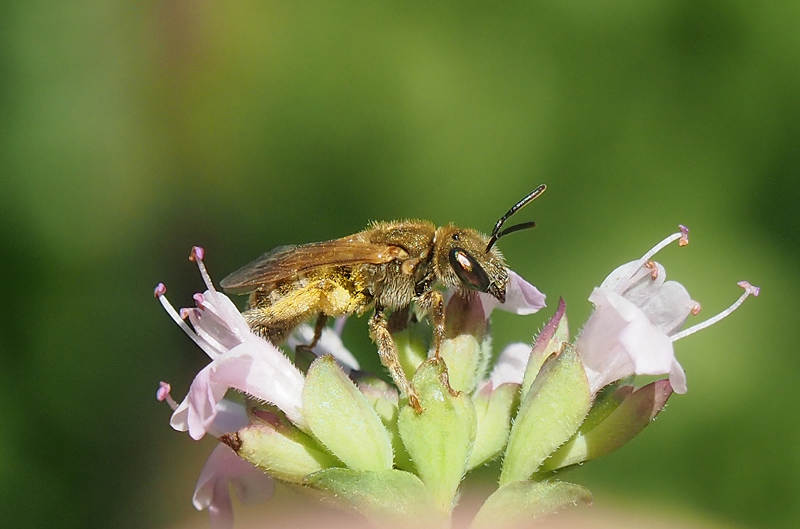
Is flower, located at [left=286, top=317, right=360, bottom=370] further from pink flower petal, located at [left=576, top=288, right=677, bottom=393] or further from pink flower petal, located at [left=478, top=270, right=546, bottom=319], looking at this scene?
pink flower petal, located at [left=576, top=288, right=677, bottom=393]

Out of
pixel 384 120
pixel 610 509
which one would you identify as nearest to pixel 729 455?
pixel 610 509

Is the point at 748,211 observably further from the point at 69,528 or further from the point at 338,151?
the point at 69,528

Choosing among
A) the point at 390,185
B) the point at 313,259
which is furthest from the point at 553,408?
the point at 390,185

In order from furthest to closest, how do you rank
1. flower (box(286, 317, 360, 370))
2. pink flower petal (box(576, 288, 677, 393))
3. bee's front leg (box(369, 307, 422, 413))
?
flower (box(286, 317, 360, 370)), bee's front leg (box(369, 307, 422, 413)), pink flower petal (box(576, 288, 677, 393))

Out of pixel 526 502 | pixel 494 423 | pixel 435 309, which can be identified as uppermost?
pixel 435 309

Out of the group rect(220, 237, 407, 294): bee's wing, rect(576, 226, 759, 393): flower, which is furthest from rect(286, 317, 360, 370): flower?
rect(576, 226, 759, 393): flower

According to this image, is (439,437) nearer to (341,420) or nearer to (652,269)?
(341,420)
